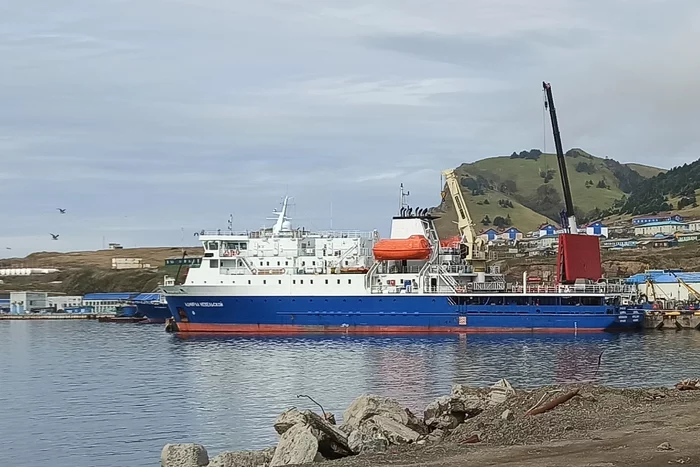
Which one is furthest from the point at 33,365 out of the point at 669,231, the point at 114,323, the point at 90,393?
the point at 669,231

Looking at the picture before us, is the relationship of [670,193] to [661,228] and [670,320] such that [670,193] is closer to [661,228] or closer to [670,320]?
[661,228]

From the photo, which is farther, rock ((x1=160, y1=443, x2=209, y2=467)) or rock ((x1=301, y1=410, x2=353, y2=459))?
rock ((x1=160, y1=443, x2=209, y2=467))

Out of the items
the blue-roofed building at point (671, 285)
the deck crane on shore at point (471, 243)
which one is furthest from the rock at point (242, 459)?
the blue-roofed building at point (671, 285)

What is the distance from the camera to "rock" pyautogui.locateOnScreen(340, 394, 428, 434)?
1571cm

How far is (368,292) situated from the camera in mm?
51906

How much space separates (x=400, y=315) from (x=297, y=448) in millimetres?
38002

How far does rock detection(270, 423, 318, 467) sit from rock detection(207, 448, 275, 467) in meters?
0.56

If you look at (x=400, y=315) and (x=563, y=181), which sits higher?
(x=563, y=181)

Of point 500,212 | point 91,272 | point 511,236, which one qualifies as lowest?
point 91,272

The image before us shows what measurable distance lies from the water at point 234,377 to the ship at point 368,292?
6.50 ft

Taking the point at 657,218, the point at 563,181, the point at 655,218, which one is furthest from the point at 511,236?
the point at 563,181

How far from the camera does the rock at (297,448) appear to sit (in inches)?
532

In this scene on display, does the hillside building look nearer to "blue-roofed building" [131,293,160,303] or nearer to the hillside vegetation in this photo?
the hillside vegetation

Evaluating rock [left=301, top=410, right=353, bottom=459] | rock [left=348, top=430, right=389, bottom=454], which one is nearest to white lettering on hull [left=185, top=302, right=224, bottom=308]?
rock [left=301, top=410, right=353, bottom=459]
